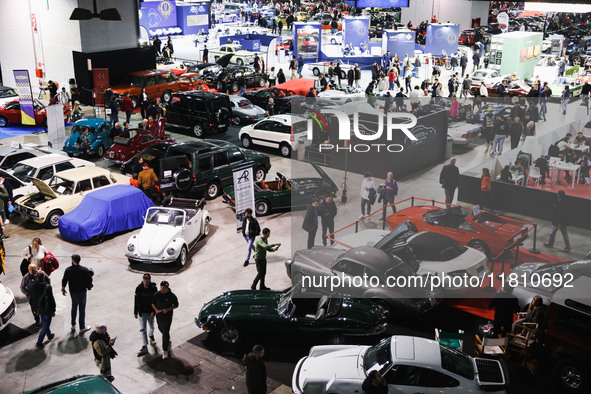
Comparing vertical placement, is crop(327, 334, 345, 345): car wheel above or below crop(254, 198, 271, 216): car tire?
below

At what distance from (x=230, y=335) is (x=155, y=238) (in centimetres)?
414

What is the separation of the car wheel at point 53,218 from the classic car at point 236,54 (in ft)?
80.3

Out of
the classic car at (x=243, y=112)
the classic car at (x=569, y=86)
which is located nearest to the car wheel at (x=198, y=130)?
the classic car at (x=243, y=112)

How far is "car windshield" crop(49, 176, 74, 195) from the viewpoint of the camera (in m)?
17.5

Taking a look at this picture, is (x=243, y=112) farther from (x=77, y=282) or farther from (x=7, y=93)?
(x=77, y=282)

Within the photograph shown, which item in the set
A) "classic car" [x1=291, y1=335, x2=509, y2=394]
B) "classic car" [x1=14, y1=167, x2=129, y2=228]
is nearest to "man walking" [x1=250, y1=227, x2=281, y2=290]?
"classic car" [x1=291, y1=335, x2=509, y2=394]

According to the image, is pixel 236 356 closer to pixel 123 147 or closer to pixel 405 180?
pixel 405 180

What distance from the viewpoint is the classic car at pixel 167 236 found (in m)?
14.8

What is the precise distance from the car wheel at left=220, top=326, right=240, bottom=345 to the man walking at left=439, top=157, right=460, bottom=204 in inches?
196

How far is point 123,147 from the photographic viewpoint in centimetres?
2208

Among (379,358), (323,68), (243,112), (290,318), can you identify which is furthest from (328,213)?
(323,68)

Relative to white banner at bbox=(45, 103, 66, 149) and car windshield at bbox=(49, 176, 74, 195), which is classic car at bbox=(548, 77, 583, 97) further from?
car windshield at bbox=(49, 176, 74, 195)

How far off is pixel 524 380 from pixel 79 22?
26.3 meters

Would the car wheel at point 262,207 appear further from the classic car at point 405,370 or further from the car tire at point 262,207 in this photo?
the classic car at point 405,370
